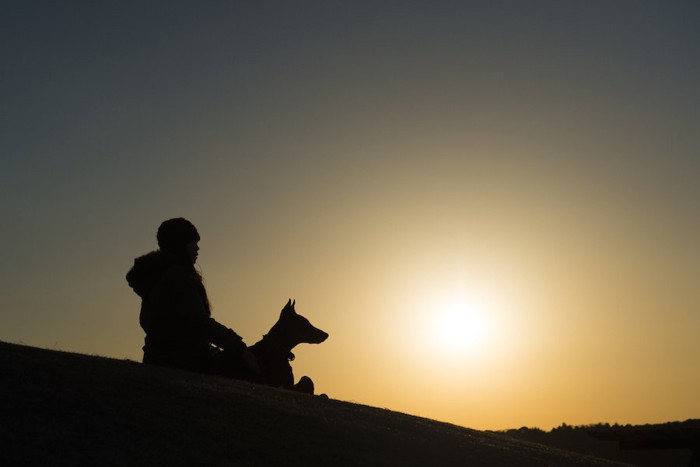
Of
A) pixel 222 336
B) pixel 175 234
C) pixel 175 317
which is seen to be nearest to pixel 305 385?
pixel 222 336

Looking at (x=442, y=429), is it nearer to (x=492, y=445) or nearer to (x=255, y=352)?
(x=492, y=445)

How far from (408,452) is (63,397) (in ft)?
10.5

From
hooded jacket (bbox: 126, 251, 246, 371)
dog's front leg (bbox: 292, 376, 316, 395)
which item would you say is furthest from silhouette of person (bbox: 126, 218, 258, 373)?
dog's front leg (bbox: 292, 376, 316, 395)

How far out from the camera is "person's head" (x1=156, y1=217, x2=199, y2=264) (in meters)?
11.1

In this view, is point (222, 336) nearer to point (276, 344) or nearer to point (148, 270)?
point (148, 270)

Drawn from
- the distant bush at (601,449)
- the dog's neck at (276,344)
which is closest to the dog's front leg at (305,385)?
the dog's neck at (276,344)

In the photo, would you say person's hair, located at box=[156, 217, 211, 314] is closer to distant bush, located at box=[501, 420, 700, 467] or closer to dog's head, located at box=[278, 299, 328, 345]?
dog's head, located at box=[278, 299, 328, 345]

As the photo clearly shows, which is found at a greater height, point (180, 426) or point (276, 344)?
point (276, 344)

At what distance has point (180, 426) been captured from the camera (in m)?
7.62

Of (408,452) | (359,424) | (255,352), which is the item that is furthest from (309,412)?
(255,352)

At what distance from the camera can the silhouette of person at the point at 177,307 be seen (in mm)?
10828

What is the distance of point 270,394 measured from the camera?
1010cm

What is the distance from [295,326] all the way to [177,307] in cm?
439

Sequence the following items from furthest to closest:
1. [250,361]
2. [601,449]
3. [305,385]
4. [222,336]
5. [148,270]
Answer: [601,449] < [305,385] < [250,361] < [148,270] < [222,336]
